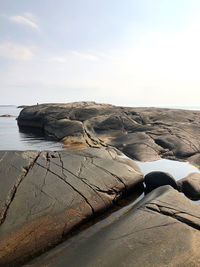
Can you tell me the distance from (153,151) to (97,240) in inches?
283

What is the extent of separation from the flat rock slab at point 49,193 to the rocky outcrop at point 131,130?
419 centimetres

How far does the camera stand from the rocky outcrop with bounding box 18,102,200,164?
9992mm

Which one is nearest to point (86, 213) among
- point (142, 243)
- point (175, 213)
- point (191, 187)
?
point (142, 243)

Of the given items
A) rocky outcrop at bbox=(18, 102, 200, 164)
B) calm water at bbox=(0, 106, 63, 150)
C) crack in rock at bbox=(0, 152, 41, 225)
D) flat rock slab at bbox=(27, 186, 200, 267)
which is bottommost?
calm water at bbox=(0, 106, 63, 150)

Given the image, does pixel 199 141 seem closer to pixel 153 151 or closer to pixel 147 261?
pixel 153 151

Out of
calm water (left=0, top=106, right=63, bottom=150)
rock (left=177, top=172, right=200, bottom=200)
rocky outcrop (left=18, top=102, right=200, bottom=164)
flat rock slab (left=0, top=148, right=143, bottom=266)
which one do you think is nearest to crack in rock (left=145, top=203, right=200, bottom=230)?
flat rock slab (left=0, top=148, right=143, bottom=266)

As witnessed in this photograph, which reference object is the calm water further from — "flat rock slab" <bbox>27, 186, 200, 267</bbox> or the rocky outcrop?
"flat rock slab" <bbox>27, 186, 200, 267</bbox>

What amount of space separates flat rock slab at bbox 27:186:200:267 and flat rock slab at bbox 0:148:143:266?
380 mm

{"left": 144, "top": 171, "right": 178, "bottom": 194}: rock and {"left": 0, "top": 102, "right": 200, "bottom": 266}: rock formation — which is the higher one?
{"left": 0, "top": 102, "right": 200, "bottom": 266}: rock formation

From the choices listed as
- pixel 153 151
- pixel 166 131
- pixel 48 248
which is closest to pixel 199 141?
pixel 166 131

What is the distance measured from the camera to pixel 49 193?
4109 mm

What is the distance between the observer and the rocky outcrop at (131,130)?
9.99 metres

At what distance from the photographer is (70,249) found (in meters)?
3.12

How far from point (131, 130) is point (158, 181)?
8.12m
